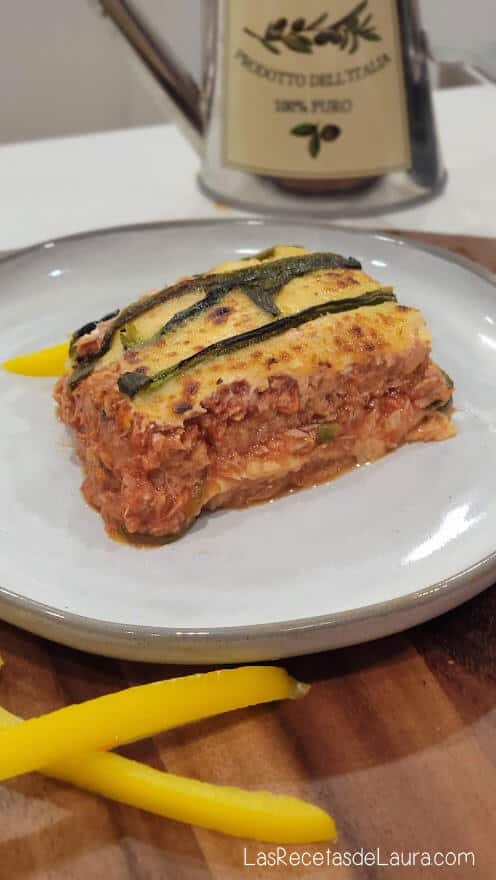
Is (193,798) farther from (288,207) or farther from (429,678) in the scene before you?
(288,207)

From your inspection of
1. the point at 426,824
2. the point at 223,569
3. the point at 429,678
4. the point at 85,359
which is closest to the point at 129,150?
the point at 85,359

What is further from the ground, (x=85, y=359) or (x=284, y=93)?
(x=284, y=93)

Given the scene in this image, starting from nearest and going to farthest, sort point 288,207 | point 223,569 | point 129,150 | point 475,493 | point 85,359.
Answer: point 223,569 < point 475,493 < point 85,359 < point 288,207 < point 129,150

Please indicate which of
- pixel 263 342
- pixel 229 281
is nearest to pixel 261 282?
pixel 229 281

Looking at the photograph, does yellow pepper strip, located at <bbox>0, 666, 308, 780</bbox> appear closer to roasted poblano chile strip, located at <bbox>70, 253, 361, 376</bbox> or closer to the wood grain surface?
the wood grain surface

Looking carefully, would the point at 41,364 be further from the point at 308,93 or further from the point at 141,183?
the point at 141,183

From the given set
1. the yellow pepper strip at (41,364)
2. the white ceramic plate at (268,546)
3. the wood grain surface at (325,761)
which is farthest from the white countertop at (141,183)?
the wood grain surface at (325,761)

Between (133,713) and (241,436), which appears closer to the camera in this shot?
(133,713)
